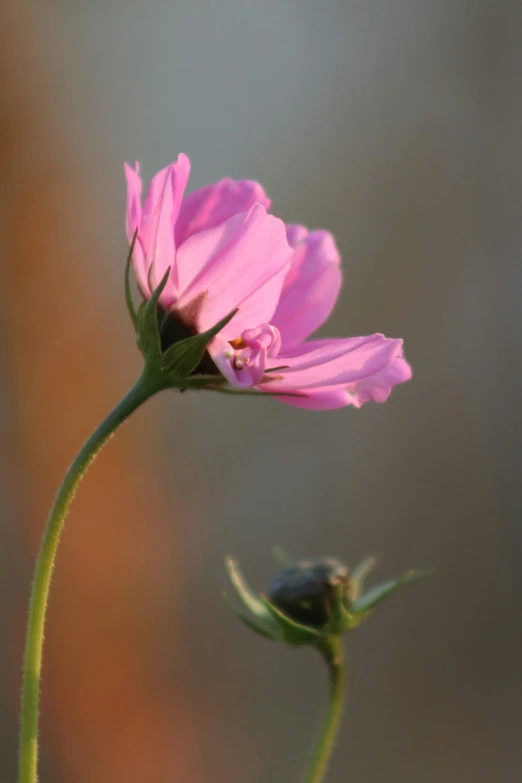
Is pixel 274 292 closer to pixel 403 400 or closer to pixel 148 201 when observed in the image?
pixel 148 201

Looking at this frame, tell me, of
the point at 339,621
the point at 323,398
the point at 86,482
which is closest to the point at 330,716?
the point at 339,621

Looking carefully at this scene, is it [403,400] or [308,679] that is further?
[403,400]

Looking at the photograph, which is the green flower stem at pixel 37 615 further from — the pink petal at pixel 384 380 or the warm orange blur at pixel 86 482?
the warm orange blur at pixel 86 482

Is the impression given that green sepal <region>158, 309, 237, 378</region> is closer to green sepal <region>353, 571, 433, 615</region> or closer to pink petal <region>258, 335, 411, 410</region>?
pink petal <region>258, 335, 411, 410</region>

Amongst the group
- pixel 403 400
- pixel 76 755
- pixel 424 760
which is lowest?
pixel 76 755

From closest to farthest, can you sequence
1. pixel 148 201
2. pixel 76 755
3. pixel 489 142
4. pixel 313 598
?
pixel 148 201
pixel 313 598
pixel 76 755
pixel 489 142

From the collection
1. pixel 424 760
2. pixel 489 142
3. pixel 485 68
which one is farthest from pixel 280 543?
pixel 485 68

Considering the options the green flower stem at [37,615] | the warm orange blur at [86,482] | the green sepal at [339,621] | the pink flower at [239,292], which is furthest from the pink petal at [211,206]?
the warm orange blur at [86,482]
